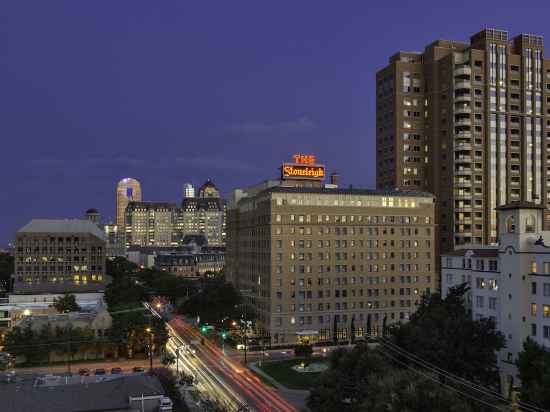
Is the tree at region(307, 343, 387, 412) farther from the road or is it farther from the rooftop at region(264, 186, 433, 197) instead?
the rooftop at region(264, 186, 433, 197)

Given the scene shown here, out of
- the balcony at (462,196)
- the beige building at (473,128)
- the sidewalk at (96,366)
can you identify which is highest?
the beige building at (473,128)

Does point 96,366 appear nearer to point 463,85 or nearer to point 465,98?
point 465,98

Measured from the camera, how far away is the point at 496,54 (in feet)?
482

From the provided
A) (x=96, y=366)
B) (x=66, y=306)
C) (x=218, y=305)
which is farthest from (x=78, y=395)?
(x=66, y=306)

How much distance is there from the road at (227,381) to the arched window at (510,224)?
128 feet

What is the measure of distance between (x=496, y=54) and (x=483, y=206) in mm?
41624

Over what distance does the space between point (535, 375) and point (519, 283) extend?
18.8 m

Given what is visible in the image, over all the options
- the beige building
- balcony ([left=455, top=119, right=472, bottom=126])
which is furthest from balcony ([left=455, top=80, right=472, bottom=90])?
balcony ([left=455, top=119, right=472, bottom=126])

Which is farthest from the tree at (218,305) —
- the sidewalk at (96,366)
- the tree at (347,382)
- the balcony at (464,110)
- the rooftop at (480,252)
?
the balcony at (464,110)

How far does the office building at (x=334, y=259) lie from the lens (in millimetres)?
122812

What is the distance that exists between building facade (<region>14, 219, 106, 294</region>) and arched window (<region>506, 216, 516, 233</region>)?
147376 millimetres

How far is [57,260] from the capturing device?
192 meters

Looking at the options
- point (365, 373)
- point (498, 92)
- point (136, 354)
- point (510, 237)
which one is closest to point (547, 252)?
point (510, 237)

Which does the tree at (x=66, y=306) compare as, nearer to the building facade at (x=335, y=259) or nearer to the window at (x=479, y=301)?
the building facade at (x=335, y=259)
